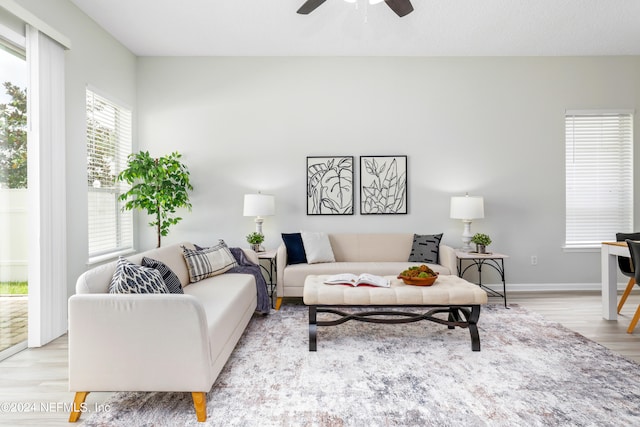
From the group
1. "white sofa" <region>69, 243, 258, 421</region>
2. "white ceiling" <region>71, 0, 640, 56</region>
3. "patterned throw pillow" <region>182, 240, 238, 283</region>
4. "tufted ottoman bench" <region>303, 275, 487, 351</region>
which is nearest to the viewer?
"white sofa" <region>69, 243, 258, 421</region>

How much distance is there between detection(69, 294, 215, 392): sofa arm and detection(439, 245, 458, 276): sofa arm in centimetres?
291

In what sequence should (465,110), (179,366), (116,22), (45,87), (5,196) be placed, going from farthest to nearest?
1. (465,110)
2. (116,22)
3. (45,87)
4. (5,196)
5. (179,366)

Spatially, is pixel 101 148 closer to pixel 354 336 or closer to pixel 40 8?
pixel 40 8

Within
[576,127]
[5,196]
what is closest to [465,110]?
[576,127]

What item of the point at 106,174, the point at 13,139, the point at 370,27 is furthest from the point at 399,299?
the point at 106,174

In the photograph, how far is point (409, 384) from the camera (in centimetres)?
232

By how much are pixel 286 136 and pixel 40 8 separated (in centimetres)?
262

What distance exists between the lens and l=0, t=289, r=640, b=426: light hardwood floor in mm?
2045

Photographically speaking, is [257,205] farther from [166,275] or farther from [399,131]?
[399,131]

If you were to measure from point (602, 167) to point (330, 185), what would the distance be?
3.52 m

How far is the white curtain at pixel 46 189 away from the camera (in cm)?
295

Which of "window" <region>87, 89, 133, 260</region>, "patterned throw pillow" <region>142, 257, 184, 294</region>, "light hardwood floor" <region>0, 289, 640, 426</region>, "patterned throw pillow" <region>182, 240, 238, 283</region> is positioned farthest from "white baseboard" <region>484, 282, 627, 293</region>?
"window" <region>87, 89, 133, 260</region>

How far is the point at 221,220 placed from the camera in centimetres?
478

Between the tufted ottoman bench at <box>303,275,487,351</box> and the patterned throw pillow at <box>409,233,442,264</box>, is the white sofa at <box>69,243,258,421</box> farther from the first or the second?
the patterned throw pillow at <box>409,233,442,264</box>
